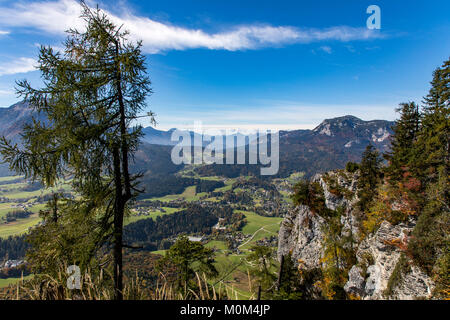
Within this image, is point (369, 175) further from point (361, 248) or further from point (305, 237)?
point (305, 237)

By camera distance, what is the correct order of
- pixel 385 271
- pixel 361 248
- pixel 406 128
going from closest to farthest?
pixel 385 271 → pixel 361 248 → pixel 406 128

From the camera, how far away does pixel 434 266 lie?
35.2 ft

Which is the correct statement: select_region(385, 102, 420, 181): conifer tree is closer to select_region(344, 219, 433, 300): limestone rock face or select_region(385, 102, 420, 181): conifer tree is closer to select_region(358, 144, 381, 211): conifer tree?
select_region(358, 144, 381, 211): conifer tree

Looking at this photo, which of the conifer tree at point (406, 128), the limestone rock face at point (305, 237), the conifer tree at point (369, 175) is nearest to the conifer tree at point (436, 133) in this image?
the conifer tree at point (406, 128)

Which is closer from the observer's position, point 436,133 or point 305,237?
point 436,133

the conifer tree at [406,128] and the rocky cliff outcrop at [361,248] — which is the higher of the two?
the conifer tree at [406,128]

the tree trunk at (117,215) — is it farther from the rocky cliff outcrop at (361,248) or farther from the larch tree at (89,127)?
the rocky cliff outcrop at (361,248)

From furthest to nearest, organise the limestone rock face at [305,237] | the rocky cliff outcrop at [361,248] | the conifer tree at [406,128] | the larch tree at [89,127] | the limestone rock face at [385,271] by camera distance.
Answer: the limestone rock face at [305,237], the conifer tree at [406,128], the rocky cliff outcrop at [361,248], the limestone rock face at [385,271], the larch tree at [89,127]

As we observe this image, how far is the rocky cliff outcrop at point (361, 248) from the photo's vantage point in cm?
1229

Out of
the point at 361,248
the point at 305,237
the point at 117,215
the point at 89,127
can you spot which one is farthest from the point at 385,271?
the point at 89,127

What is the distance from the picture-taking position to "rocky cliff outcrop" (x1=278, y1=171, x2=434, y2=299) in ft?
40.3

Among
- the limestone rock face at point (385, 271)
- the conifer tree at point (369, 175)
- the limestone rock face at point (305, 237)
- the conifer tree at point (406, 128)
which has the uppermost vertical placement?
the conifer tree at point (406, 128)

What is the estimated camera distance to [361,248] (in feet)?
62.7

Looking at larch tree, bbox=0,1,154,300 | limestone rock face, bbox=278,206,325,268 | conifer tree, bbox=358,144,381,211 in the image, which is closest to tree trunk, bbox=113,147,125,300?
larch tree, bbox=0,1,154,300
